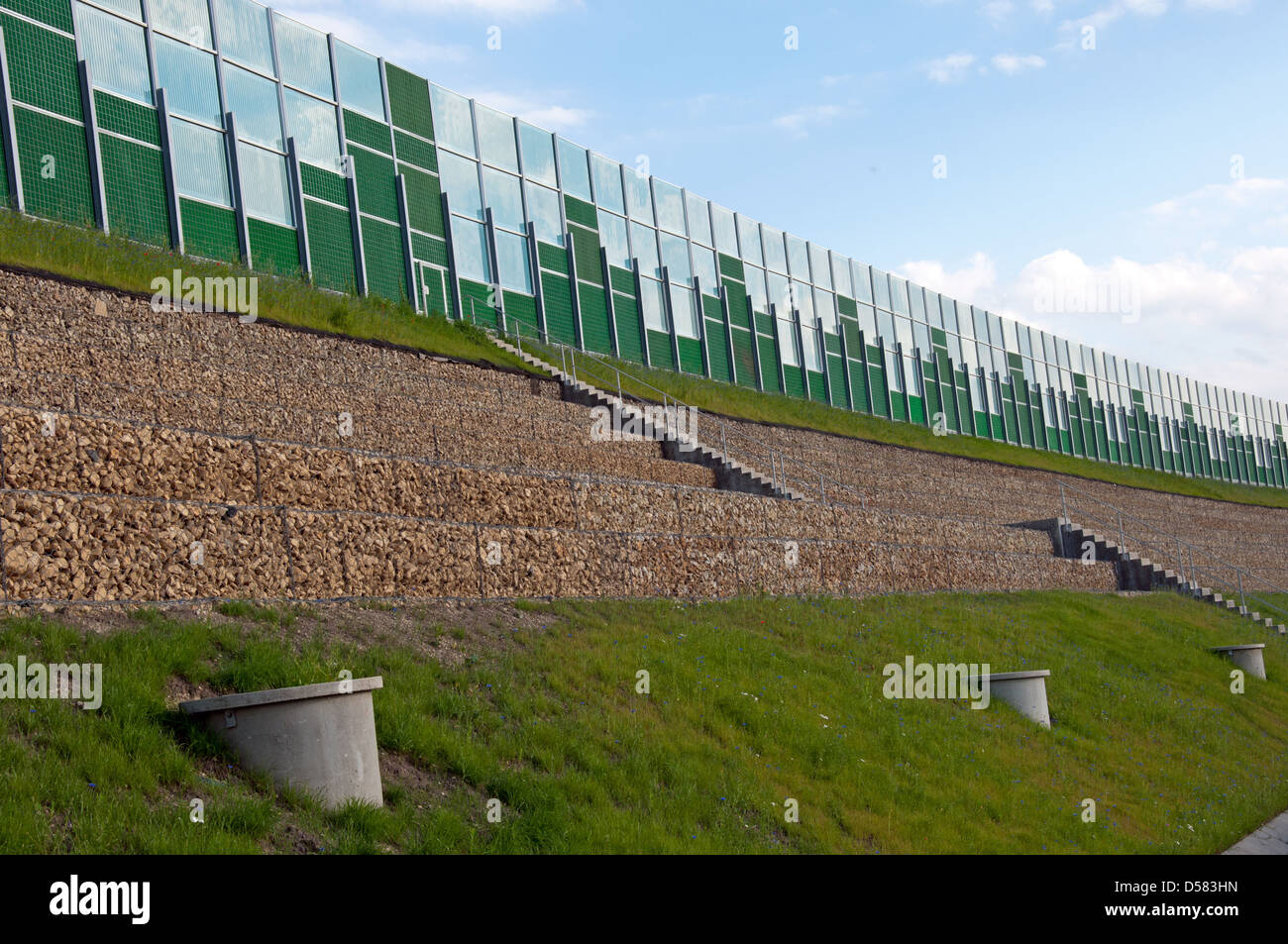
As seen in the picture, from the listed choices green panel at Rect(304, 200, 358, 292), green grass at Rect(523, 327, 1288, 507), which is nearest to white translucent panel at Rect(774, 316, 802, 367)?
green grass at Rect(523, 327, 1288, 507)

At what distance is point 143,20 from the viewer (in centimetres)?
2495

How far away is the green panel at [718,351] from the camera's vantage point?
41938 millimetres

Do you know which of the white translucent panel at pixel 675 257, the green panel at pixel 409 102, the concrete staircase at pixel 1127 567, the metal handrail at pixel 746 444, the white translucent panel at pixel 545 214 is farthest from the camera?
the white translucent panel at pixel 675 257

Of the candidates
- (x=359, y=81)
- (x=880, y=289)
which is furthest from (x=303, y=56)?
(x=880, y=289)

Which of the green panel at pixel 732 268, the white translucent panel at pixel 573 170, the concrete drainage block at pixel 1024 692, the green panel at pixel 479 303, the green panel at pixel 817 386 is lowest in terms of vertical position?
the concrete drainage block at pixel 1024 692

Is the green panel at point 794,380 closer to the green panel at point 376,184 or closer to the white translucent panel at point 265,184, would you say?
the green panel at point 376,184

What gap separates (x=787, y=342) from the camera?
153 ft

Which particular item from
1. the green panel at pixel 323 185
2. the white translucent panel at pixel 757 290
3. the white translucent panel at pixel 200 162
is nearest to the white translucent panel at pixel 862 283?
the white translucent panel at pixel 757 290

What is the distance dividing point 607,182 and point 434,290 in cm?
1178

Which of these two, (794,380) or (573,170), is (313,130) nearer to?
(573,170)

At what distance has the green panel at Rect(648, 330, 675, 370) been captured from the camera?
129 ft

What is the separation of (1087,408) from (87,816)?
69827mm

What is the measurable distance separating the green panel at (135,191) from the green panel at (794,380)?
86.5 ft
